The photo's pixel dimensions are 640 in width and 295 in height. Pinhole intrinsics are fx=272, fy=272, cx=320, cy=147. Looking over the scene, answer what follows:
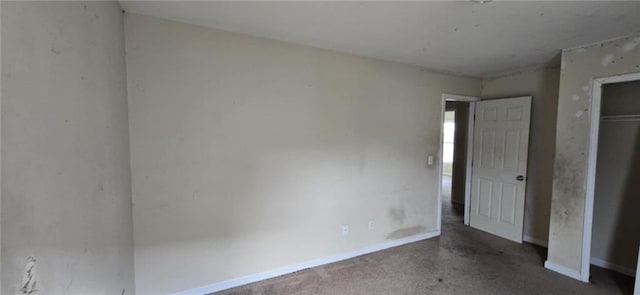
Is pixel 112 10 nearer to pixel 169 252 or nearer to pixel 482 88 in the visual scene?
pixel 169 252

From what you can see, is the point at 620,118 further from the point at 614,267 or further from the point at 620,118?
the point at 614,267

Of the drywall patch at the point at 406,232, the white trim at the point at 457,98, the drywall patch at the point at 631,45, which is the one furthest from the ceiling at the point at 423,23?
the drywall patch at the point at 406,232

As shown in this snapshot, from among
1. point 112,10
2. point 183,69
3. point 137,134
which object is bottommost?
point 137,134

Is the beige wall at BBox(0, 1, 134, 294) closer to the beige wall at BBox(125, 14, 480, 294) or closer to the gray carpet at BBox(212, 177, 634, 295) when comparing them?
the beige wall at BBox(125, 14, 480, 294)

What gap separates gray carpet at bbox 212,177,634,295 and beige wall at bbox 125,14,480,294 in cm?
21

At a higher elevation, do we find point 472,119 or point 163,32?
point 163,32

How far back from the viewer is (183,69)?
216cm

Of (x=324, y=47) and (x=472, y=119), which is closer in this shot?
(x=324, y=47)

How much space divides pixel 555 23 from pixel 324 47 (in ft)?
6.17

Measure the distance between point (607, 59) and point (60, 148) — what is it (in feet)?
12.8

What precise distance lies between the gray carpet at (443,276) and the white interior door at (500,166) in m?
0.46

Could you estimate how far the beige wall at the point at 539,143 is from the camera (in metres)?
3.38

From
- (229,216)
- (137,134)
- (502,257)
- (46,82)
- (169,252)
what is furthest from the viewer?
(502,257)

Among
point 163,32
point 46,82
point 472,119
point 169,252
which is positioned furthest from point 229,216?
point 472,119
